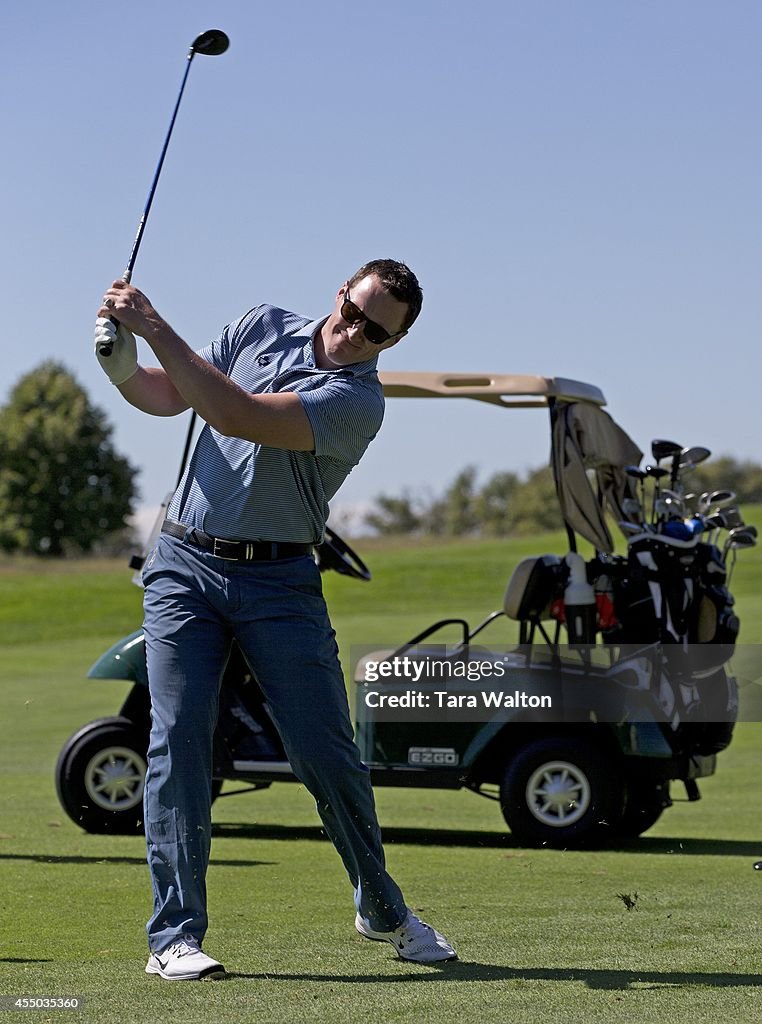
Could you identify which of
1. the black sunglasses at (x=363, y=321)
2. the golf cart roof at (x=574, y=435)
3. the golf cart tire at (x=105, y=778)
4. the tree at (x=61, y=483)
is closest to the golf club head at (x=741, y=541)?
the golf cart roof at (x=574, y=435)

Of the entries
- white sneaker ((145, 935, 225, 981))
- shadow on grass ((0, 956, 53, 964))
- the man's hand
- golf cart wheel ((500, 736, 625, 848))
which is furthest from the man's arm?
golf cart wheel ((500, 736, 625, 848))

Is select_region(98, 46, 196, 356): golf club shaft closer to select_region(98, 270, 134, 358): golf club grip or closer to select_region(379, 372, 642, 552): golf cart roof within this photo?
select_region(98, 270, 134, 358): golf club grip

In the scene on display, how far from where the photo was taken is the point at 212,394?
3721mm

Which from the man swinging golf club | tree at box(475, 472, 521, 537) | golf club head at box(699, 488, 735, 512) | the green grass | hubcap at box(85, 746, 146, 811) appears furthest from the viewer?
tree at box(475, 472, 521, 537)

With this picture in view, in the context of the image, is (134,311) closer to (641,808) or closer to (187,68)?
(187,68)

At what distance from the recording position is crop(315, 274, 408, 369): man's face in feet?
13.0

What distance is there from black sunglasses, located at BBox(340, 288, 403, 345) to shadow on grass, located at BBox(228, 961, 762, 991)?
4.92 ft

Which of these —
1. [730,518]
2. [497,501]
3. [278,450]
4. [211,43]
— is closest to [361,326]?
[278,450]

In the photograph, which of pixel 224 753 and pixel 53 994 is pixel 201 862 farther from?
pixel 224 753

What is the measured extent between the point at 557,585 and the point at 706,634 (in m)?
0.71

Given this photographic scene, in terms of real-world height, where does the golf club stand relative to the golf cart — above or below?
above

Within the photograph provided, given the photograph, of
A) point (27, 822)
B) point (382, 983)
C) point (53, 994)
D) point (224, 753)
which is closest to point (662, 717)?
point (224, 753)

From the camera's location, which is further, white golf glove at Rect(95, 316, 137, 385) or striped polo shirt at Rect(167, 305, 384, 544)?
striped polo shirt at Rect(167, 305, 384, 544)

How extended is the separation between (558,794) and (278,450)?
12.5 ft
